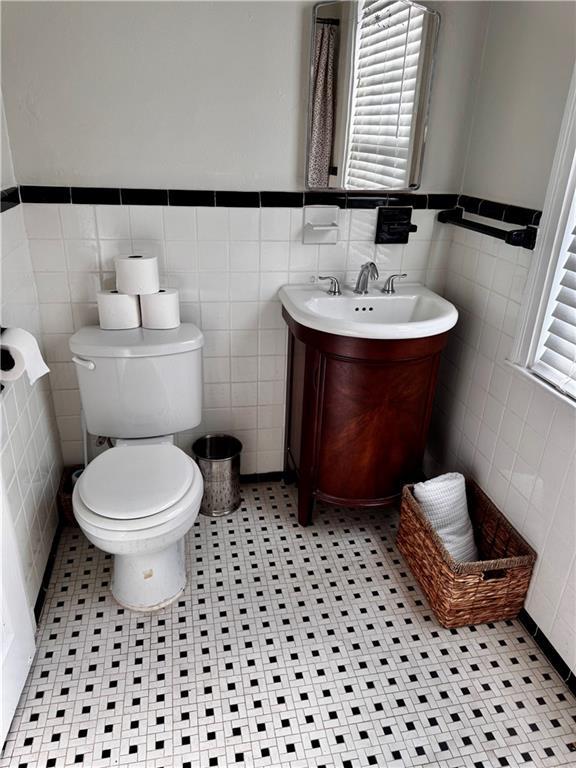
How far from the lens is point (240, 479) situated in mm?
2465

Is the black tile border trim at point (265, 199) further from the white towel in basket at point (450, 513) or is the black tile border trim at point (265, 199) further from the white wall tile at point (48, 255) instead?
the white towel in basket at point (450, 513)

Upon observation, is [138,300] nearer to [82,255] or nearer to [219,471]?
[82,255]

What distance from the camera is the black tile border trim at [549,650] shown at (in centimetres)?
162

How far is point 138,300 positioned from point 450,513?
136 cm

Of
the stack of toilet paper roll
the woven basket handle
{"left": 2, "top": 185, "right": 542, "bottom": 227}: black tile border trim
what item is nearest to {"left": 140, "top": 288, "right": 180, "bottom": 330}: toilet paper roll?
the stack of toilet paper roll

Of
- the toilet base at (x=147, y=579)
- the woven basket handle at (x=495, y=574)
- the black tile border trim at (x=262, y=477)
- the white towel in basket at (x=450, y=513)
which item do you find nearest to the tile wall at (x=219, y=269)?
the black tile border trim at (x=262, y=477)

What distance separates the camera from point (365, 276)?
6.64 ft

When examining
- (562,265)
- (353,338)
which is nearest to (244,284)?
(353,338)

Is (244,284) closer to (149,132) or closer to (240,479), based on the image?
(149,132)

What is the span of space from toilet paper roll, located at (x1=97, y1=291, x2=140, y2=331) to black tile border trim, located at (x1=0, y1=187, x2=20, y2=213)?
38 cm

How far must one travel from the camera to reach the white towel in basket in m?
1.92

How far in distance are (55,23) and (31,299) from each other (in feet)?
2.81

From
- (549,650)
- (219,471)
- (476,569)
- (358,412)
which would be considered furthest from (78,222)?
(549,650)

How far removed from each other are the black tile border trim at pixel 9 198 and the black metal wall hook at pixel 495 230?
60.3 inches
